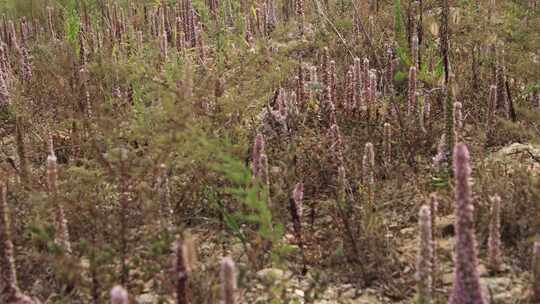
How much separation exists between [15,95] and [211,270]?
2.69 meters

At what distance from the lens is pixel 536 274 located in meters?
2.10

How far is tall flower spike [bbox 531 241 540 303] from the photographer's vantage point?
208 cm

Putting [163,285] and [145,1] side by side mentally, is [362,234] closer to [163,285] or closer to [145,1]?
[163,285]

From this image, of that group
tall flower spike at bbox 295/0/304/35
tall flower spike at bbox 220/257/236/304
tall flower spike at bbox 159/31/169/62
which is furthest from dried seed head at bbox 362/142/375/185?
tall flower spike at bbox 295/0/304/35

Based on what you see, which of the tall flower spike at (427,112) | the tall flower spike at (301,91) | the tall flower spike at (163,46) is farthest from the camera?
the tall flower spike at (163,46)

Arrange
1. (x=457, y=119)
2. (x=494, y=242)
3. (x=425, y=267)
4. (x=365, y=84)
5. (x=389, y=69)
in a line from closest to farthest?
(x=425, y=267)
(x=494, y=242)
(x=457, y=119)
(x=365, y=84)
(x=389, y=69)

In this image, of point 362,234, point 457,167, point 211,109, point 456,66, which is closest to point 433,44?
point 456,66

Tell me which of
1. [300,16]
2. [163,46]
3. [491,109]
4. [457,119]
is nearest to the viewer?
[457,119]

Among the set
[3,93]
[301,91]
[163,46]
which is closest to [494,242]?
[301,91]

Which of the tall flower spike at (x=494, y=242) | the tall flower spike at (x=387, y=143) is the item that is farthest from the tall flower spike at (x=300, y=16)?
the tall flower spike at (x=494, y=242)

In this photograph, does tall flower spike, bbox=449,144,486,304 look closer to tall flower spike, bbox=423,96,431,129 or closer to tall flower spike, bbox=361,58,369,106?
tall flower spike, bbox=423,96,431,129

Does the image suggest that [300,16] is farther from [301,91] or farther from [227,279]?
[227,279]

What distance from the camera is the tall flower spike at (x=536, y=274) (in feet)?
6.83

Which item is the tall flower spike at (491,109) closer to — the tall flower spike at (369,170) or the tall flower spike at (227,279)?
the tall flower spike at (369,170)
